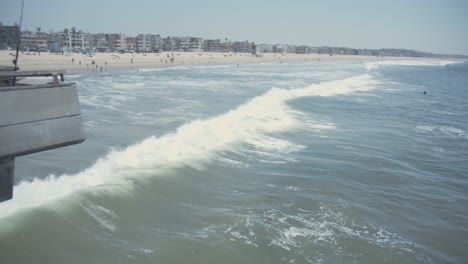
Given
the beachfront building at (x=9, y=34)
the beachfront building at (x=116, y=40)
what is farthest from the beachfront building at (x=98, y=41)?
the beachfront building at (x=9, y=34)

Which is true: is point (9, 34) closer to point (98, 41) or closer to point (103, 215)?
point (103, 215)

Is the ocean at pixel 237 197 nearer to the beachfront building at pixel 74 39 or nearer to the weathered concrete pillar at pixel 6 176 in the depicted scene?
the weathered concrete pillar at pixel 6 176

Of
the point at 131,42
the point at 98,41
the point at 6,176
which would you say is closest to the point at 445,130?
the point at 6,176

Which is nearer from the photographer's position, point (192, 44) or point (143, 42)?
point (143, 42)

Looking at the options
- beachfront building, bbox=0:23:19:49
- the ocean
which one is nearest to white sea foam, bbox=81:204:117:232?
the ocean

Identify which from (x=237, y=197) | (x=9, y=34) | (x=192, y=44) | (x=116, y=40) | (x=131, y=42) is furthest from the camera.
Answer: (x=192, y=44)
